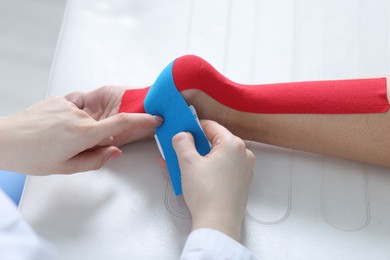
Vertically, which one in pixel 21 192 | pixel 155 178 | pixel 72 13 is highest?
pixel 72 13

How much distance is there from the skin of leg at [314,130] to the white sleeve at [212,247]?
0.30 meters

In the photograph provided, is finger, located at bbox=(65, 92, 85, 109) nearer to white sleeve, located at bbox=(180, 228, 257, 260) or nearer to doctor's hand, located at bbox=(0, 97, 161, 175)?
doctor's hand, located at bbox=(0, 97, 161, 175)

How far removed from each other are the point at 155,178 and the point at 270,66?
40 centimetres

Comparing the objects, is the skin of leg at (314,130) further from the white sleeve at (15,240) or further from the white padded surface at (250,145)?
the white sleeve at (15,240)

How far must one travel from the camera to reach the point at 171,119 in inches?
34.7

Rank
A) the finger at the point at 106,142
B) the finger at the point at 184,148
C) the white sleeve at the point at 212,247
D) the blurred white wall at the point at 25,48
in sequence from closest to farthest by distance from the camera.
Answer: the white sleeve at the point at 212,247 < the finger at the point at 184,148 < the finger at the point at 106,142 < the blurred white wall at the point at 25,48

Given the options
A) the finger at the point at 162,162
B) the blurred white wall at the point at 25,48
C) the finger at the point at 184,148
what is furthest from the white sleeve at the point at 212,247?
the blurred white wall at the point at 25,48

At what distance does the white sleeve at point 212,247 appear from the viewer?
662mm

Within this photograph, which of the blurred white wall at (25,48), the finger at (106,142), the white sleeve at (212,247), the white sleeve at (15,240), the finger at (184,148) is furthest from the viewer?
the blurred white wall at (25,48)

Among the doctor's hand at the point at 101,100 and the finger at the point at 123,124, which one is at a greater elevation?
the finger at the point at 123,124

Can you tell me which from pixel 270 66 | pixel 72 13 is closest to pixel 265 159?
pixel 270 66

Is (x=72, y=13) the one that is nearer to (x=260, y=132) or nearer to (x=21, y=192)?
(x=21, y=192)

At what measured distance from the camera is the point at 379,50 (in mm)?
1096

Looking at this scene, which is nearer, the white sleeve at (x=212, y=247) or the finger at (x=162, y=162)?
the white sleeve at (x=212, y=247)
